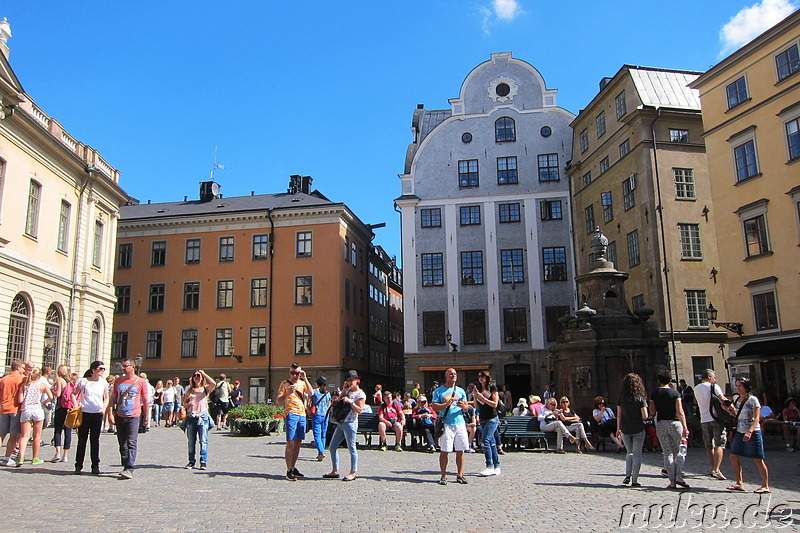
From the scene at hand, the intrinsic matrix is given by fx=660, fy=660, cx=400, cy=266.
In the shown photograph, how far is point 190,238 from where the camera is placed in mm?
43312

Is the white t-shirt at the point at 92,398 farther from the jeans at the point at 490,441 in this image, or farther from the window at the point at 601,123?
the window at the point at 601,123

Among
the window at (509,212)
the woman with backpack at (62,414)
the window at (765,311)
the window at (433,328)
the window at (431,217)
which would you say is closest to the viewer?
the woman with backpack at (62,414)

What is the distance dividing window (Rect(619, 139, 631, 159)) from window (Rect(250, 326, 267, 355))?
23.2 metres

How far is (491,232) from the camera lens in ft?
132

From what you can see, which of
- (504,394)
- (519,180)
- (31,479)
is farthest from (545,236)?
(31,479)

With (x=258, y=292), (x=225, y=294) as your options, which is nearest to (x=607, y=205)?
(x=258, y=292)

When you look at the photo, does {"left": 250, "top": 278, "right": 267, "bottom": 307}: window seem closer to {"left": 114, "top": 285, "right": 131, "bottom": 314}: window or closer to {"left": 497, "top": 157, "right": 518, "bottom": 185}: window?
{"left": 114, "top": 285, "right": 131, "bottom": 314}: window

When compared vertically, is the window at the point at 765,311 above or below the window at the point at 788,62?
below

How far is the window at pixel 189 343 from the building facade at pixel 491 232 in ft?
44.4

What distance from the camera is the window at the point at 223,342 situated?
4106 cm

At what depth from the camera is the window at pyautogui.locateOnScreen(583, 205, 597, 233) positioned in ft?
125

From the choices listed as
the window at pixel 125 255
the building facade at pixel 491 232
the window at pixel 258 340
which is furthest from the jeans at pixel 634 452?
the window at pixel 125 255

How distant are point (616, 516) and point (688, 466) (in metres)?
6.30

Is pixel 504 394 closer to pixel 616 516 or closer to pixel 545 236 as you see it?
A: pixel 616 516
